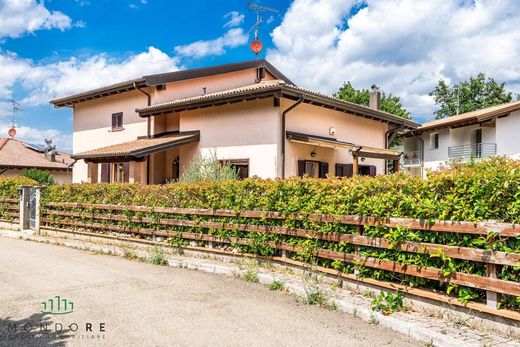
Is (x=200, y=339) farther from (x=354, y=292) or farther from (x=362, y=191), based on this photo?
(x=362, y=191)

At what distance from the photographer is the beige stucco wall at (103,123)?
2219 centimetres

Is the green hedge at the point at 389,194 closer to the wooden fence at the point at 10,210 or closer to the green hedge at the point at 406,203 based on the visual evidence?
the green hedge at the point at 406,203

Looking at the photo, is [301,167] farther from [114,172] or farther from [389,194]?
[389,194]

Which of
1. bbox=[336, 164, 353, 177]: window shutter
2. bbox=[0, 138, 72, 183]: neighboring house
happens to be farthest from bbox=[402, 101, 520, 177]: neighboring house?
bbox=[0, 138, 72, 183]: neighboring house

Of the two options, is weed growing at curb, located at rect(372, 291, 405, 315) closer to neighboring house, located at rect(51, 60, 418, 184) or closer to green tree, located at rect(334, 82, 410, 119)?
neighboring house, located at rect(51, 60, 418, 184)

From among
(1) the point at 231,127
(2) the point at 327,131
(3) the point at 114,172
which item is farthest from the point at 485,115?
(3) the point at 114,172

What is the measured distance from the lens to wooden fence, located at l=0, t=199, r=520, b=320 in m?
4.94

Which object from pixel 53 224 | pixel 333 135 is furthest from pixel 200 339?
pixel 333 135

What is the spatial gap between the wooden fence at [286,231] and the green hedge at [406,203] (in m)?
0.09

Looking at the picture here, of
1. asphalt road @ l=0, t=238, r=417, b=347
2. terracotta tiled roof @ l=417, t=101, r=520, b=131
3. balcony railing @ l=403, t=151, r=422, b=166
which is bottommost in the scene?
asphalt road @ l=0, t=238, r=417, b=347

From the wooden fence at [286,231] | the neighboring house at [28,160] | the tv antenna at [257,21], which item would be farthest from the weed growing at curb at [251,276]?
the neighboring house at [28,160]

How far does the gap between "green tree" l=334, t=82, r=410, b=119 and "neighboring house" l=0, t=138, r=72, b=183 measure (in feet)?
103

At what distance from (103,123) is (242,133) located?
11.4 metres

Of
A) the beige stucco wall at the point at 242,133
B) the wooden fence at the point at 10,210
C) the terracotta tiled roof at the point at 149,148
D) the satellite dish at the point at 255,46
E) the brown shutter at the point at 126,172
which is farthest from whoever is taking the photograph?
the satellite dish at the point at 255,46
